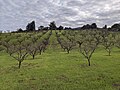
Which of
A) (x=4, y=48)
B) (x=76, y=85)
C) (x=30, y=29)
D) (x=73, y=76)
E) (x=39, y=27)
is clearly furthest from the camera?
(x=39, y=27)

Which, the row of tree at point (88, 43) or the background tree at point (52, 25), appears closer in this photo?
the row of tree at point (88, 43)

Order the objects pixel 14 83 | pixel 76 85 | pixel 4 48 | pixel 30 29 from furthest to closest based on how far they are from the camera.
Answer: pixel 30 29, pixel 4 48, pixel 14 83, pixel 76 85

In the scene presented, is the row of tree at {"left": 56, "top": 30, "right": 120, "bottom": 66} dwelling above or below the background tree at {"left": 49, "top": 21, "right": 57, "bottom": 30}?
below

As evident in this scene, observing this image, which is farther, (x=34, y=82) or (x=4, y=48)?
(x=4, y=48)

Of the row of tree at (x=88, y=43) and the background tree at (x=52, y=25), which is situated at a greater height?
the background tree at (x=52, y=25)

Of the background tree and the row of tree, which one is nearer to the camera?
the row of tree

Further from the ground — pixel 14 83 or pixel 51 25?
pixel 51 25

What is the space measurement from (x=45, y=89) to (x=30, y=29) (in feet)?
399

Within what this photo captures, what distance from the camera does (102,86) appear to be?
55.7 ft

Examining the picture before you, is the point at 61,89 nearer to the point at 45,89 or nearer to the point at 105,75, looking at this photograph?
the point at 45,89

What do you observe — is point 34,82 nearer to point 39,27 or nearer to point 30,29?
point 30,29

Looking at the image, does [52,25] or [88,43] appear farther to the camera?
[52,25]

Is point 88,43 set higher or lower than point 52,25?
lower

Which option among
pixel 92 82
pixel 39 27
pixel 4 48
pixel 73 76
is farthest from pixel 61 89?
pixel 39 27
